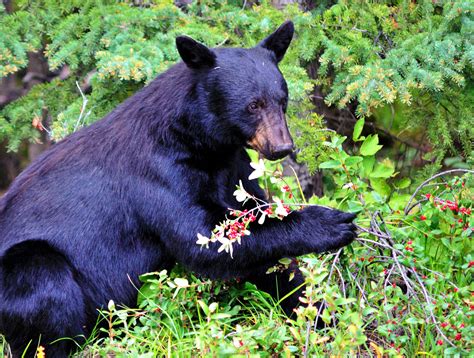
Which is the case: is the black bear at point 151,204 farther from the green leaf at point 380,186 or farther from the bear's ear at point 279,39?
the green leaf at point 380,186

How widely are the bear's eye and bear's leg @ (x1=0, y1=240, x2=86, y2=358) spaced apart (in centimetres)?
132

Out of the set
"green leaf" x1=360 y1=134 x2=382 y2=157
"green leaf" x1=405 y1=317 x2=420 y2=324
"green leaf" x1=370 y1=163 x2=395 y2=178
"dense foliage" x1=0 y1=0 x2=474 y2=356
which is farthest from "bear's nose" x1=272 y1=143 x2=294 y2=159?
"green leaf" x1=370 y1=163 x2=395 y2=178

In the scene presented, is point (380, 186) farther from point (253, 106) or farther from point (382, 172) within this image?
point (253, 106)

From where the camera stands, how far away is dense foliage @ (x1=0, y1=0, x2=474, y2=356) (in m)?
3.71

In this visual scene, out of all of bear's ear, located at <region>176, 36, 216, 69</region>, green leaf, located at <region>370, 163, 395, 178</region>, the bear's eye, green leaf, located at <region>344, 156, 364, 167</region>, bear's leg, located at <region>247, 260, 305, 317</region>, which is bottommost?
bear's leg, located at <region>247, 260, 305, 317</region>

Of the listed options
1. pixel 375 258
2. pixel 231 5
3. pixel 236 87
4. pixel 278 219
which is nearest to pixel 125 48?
pixel 231 5

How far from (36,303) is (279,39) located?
200 centimetres

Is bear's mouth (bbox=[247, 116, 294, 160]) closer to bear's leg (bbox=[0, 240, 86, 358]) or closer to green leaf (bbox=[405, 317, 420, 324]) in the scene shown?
green leaf (bbox=[405, 317, 420, 324])

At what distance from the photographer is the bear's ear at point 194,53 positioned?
13.3 ft

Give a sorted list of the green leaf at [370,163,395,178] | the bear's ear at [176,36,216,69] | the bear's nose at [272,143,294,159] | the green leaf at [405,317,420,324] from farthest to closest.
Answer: the green leaf at [370,163,395,178] → the bear's ear at [176,36,216,69] → the bear's nose at [272,143,294,159] → the green leaf at [405,317,420,324]

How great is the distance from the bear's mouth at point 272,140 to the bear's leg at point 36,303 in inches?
49.1

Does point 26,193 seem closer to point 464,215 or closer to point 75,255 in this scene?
point 75,255

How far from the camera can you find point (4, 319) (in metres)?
3.99

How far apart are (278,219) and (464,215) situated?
3.59 ft
